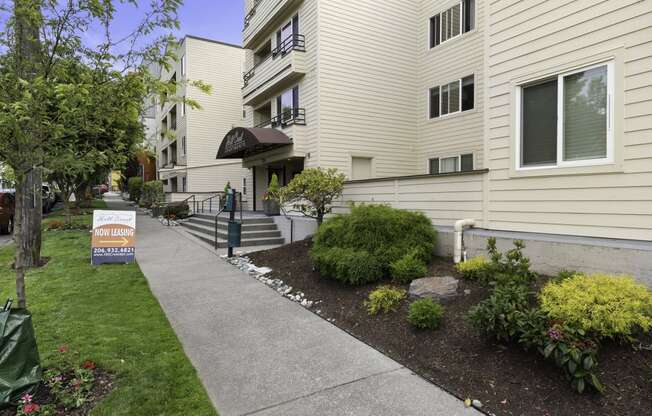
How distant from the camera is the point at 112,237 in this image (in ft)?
31.0

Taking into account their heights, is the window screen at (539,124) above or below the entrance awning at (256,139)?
below

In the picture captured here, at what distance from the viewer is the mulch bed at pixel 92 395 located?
123 inches

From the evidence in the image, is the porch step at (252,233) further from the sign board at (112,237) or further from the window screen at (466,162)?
the window screen at (466,162)

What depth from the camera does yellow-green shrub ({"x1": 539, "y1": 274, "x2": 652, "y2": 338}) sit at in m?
3.42

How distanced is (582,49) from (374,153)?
28.8 ft

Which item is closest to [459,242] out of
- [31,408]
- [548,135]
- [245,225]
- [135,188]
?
[548,135]

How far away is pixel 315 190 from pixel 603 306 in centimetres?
666

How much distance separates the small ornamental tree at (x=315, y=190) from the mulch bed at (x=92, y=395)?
20.4ft

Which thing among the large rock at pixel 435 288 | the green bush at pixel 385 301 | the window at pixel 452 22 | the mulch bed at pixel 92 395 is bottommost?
the mulch bed at pixel 92 395

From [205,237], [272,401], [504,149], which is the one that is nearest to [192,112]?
[205,237]

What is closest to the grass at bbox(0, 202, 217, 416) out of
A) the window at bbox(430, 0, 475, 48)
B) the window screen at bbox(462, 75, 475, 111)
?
the window screen at bbox(462, 75, 475, 111)

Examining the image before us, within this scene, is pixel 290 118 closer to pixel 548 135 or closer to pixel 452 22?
pixel 452 22

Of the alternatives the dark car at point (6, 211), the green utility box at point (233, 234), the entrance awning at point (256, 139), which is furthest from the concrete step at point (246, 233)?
the dark car at point (6, 211)

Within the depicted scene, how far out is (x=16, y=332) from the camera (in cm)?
315
